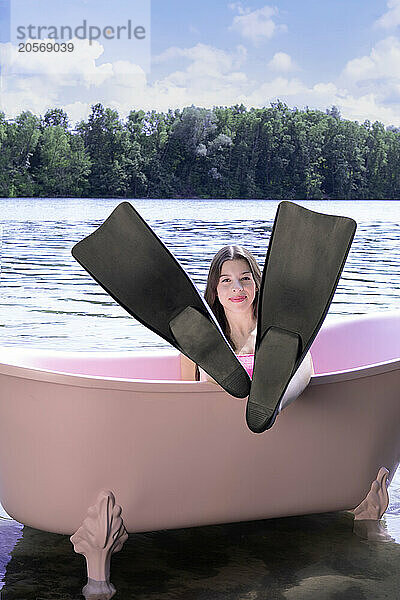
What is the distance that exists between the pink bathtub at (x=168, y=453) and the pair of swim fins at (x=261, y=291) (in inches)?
4.3

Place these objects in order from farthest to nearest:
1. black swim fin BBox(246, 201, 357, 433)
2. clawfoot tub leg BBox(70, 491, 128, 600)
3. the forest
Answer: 1. the forest
2. clawfoot tub leg BBox(70, 491, 128, 600)
3. black swim fin BBox(246, 201, 357, 433)

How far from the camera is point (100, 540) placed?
184 cm

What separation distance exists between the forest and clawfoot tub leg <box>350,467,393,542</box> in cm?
1164

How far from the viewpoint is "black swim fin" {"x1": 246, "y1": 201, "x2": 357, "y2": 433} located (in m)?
1.73

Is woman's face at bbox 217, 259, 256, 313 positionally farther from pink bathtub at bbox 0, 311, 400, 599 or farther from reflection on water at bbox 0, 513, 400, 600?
reflection on water at bbox 0, 513, 400, 600

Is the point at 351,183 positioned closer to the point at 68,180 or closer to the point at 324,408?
the point at 68,180

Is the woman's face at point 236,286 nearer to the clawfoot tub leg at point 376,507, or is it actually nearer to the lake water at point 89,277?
the clawfoot tub leg at point 376,507

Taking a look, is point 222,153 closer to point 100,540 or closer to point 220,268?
point 220,268

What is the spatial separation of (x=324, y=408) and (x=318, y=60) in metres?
12.7

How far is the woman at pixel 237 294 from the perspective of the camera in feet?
7.40

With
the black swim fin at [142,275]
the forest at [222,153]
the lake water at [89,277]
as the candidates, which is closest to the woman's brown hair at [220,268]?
the black swim fin at [142,275]

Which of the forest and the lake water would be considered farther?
the forest

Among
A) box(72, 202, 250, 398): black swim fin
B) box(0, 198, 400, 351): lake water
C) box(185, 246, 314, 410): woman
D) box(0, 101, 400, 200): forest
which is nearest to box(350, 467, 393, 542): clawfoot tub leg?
box(185, 246, 314, 410): woman

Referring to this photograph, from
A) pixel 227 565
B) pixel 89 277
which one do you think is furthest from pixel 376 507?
pixel 89 277
